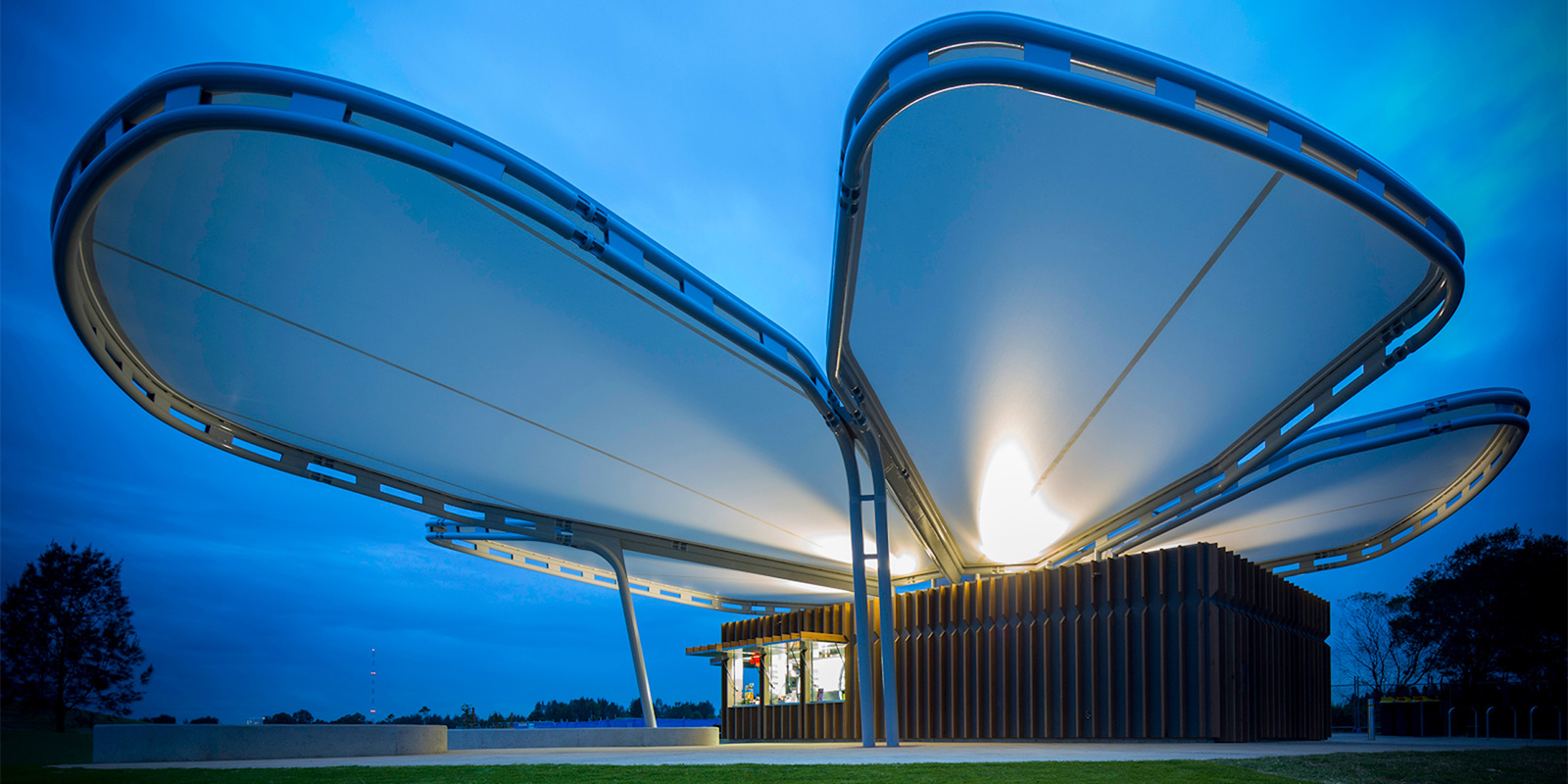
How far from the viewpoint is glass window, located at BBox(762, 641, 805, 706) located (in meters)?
28.7

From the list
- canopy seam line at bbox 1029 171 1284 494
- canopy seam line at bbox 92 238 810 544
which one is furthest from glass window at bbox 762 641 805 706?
canopy seam line at bbox 1029 171 1284 494

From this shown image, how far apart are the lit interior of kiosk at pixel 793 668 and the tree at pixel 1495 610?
25397 millimetres

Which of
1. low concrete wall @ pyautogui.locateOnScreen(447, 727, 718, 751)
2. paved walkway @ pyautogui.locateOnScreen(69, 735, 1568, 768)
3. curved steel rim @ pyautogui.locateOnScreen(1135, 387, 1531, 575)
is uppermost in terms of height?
curved steel rim @ pyautogui.locateOnScreen(1135, 387, 1531, 575)

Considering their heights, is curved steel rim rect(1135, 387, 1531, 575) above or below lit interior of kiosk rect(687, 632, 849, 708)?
above

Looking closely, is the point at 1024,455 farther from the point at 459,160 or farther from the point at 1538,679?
the point at 1538,679

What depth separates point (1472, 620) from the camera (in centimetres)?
3778

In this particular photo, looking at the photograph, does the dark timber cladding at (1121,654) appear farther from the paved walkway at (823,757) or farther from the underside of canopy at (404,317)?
the underside of canopy at (404,317)

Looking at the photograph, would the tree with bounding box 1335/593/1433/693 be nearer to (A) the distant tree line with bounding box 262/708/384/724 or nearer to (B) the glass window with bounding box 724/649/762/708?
(B) the glass window with bounding box 724/649/762/708

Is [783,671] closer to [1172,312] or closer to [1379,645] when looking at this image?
[1172,312]

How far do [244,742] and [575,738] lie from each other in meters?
7.74

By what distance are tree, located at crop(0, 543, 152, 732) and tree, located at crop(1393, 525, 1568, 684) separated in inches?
1811

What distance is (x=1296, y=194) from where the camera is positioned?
9.99 m

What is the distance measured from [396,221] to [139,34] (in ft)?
25.1

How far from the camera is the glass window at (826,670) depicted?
2808 cm
